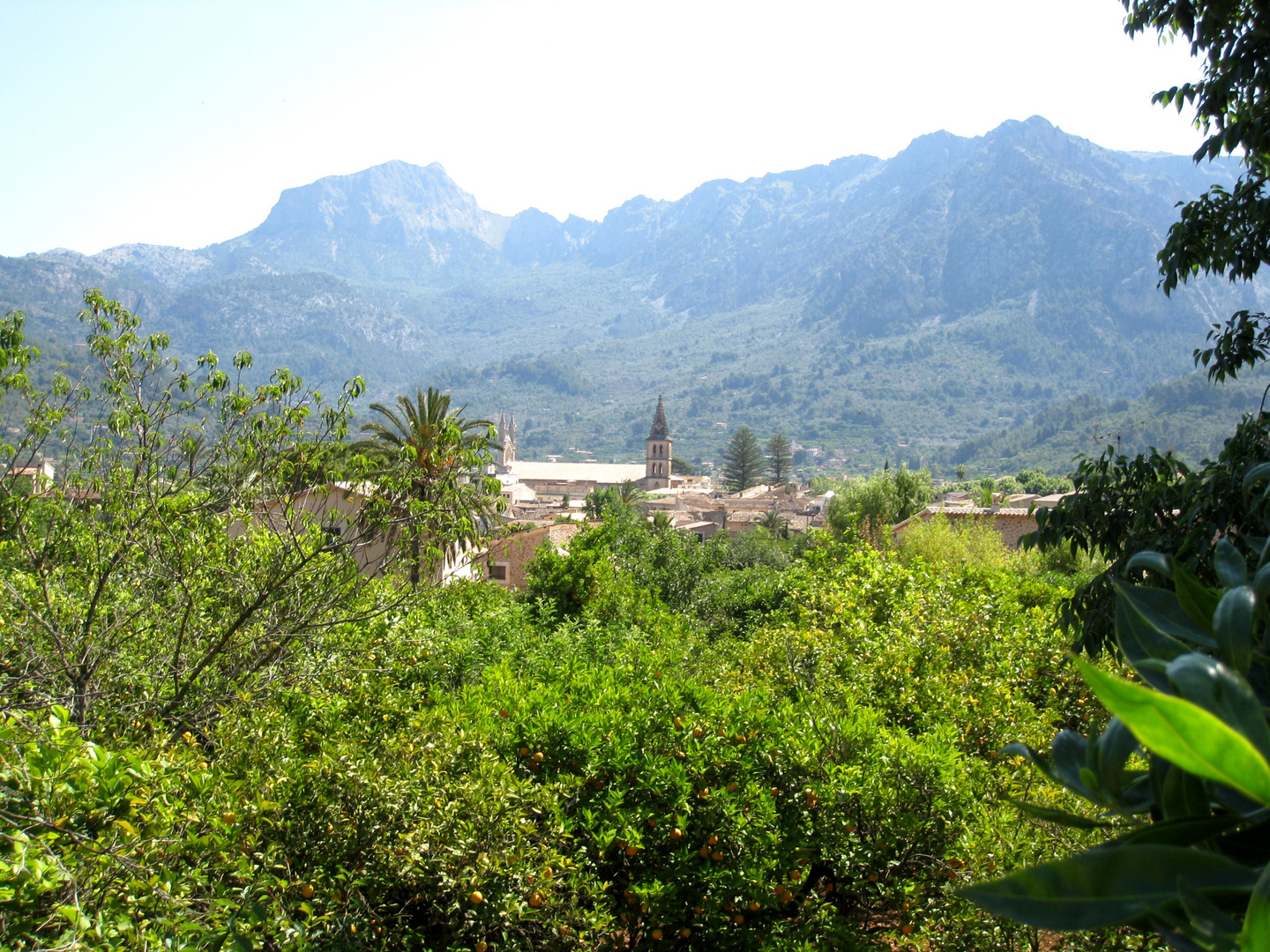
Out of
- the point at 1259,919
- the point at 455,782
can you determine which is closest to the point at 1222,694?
the point at 1259,919

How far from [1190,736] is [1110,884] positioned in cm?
25

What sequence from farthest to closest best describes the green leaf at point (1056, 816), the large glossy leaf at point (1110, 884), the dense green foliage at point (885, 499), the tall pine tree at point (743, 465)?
the tall pine tree at point (743, 465) → the dense green foliage at point (885, 499) → the green leaf at point (1056, 816) → the large glossy leaf at point (1110, 884)

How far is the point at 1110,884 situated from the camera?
91cm

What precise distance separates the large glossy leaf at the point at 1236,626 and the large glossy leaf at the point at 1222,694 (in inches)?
5.5

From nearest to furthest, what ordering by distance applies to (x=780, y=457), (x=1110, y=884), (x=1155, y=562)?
1. (x=1110, y=884)
2. (x=1155, y=562)
3. (x=780, y=457)

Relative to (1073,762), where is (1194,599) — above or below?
above

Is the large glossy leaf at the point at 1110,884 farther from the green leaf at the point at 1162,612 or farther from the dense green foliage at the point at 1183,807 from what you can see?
the green leaf at the point at 1162,612

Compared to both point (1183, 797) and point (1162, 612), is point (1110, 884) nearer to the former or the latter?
point (1183, 797)

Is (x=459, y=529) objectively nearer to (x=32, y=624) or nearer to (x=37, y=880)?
(x=32, y=624)

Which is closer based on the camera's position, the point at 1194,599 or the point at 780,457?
the point at 1194,599

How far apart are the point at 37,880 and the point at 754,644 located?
5712 millimetres

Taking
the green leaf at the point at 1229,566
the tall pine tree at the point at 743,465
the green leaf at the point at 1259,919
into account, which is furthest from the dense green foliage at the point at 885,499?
the tall pine tree at the point at 743,465

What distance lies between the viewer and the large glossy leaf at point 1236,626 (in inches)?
38.4

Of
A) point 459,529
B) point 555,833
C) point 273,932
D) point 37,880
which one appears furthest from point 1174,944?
point 459,529
